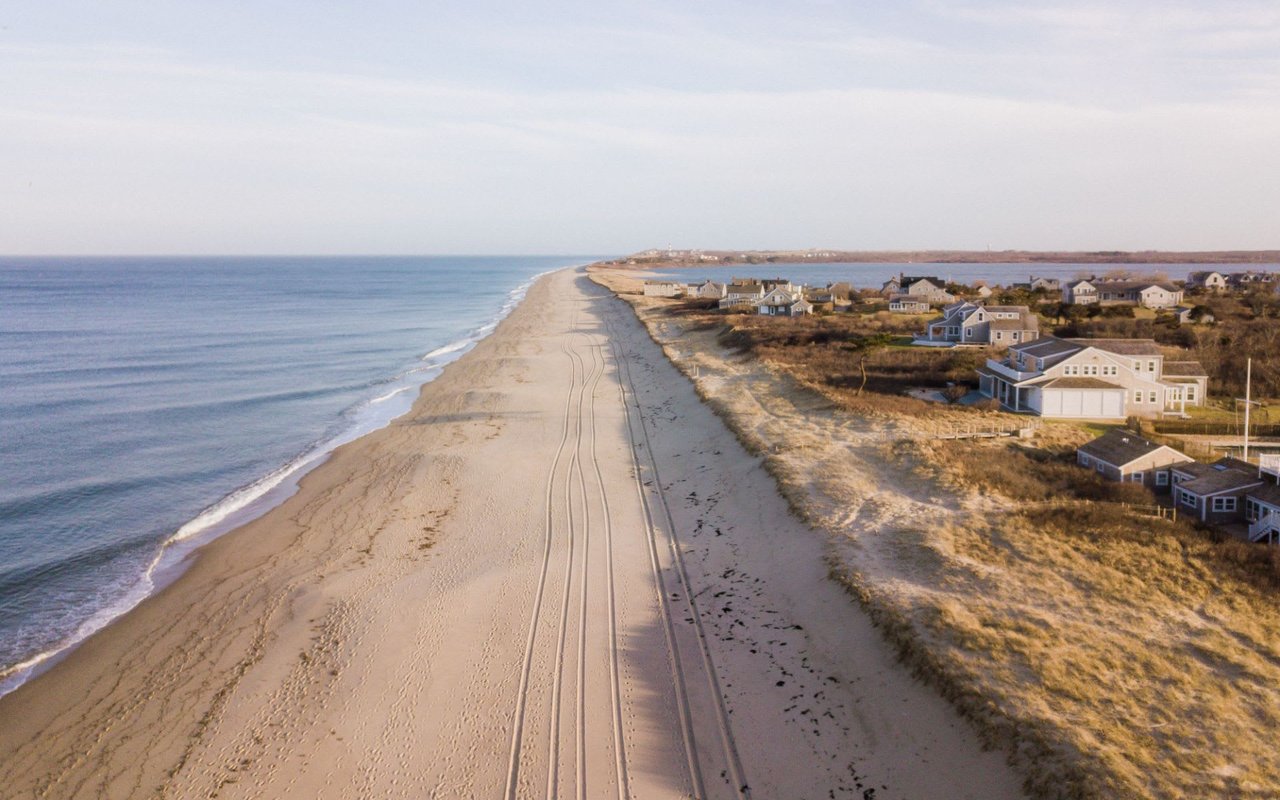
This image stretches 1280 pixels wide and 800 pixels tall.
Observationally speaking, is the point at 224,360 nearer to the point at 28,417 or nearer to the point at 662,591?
the point at 28,417

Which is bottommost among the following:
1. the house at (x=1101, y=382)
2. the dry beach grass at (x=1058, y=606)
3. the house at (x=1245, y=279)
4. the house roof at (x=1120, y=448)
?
the dry beach grass at (x=1058, y=606)

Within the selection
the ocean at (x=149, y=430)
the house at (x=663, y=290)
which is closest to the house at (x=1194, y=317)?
the ocean at (x=149, y=430)

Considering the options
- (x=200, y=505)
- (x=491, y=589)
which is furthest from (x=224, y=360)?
(x=491, y=589)

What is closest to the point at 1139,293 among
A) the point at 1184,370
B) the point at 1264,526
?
the point at 1184,370

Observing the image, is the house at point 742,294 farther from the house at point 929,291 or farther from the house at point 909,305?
the house at point 929,291

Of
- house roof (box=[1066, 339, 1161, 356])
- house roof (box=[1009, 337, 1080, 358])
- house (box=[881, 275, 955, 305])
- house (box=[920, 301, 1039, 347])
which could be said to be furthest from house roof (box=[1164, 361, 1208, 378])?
house (box=[881, 275, 955, 305])

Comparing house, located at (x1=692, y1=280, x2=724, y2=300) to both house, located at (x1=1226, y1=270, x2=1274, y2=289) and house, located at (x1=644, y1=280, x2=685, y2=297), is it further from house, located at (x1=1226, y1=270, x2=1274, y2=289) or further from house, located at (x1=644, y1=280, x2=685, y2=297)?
house, located at (x1=1226, y1=270, x2=1274, y2=289)
